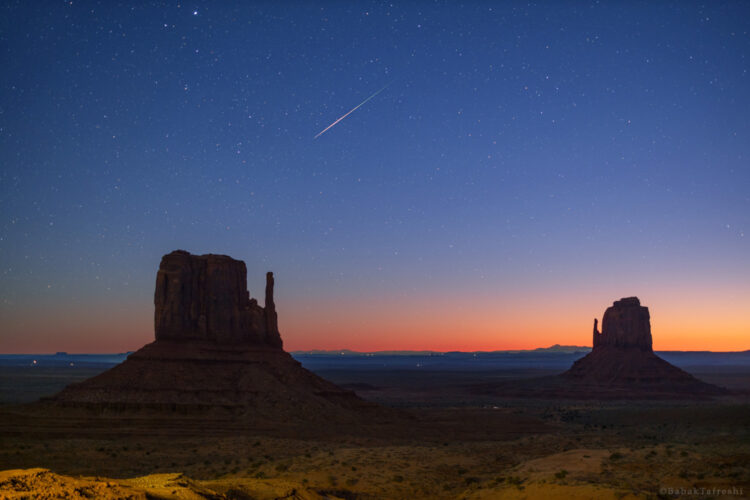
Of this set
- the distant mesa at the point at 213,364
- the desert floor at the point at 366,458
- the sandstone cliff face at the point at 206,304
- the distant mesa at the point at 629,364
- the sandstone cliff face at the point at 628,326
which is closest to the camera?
the desert floor at the point at 366,458

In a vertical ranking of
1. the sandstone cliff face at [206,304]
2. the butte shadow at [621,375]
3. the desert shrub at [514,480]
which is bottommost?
the butte shadow at [621,375]

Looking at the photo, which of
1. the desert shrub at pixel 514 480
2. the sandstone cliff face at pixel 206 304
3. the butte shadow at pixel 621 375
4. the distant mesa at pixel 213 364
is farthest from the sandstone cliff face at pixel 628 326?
the desert shrub at pixel 514 480

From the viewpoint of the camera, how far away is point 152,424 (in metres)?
46.6

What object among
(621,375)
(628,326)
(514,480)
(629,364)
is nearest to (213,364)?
(514,480)

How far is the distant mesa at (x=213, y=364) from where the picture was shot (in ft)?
167

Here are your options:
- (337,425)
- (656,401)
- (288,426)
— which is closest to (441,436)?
(337,425)

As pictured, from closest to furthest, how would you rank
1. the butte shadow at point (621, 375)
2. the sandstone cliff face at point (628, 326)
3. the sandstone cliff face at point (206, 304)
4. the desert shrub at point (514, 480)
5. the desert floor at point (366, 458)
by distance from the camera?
the desert floor at point (366, 458) → the desert shrub at point (514, 480) → the sandstone cliff face at point (206, 304) → the butte shadow at point (621, 375) → the sandstone cliff face at point (628, 326)

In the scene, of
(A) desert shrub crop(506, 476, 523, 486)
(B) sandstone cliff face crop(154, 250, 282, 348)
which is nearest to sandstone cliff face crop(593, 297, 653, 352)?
(B) sandstone cliff face crop(154, 250, 282, 348)

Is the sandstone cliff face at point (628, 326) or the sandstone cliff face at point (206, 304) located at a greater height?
the sandstone cliff face at point (206, 304)

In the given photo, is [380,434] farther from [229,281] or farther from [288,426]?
[229,281]

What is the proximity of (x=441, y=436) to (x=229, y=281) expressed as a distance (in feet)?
102

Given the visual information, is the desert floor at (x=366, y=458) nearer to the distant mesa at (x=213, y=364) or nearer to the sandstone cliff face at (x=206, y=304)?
the distant mesa at (x=213, y=364)

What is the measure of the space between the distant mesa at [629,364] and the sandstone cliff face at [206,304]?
79.4m

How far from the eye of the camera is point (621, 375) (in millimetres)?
115062
